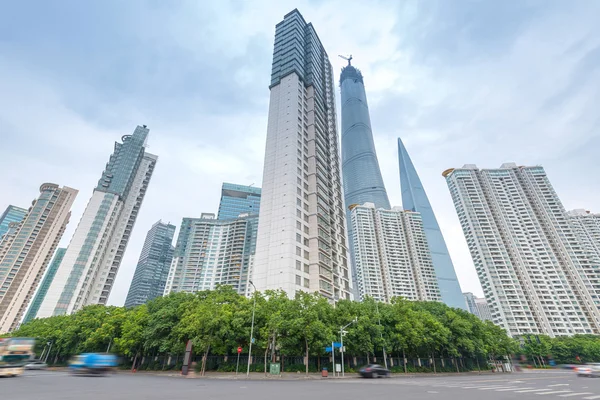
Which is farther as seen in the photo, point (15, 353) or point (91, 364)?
point (91, 364)

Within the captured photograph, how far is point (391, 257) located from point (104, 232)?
14645 centimetres

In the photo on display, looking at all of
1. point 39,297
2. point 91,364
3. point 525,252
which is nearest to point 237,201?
point 39,297

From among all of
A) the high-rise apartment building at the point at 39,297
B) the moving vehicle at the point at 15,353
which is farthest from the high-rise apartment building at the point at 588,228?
the high-rise apartment building at the point at 39,297

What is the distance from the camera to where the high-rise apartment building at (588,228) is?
140 m

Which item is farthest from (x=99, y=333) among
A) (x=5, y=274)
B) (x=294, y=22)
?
(x=5, y=274)

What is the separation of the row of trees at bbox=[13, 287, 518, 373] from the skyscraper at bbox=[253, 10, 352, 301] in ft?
43.8

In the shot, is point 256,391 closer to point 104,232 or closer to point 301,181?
point 301,181

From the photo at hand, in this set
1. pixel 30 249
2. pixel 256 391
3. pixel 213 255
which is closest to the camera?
pixel 256 391

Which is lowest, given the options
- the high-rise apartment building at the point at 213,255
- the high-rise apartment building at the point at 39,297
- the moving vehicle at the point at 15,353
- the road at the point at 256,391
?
the road at the point at 256,391

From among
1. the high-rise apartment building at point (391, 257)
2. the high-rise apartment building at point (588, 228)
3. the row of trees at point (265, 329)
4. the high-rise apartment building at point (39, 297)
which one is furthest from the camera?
the high-rise apartment building at point (391, 257)

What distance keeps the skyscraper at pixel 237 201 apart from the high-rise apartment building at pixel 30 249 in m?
Result: 80.0

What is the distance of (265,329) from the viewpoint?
37594 millimetres

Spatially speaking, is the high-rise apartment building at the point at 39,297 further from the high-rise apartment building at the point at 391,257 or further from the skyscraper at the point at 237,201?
the high-rise apartment building at the point at 391,257

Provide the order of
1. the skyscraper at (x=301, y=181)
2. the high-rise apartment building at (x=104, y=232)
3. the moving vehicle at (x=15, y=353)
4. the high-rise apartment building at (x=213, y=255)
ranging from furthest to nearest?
the high-rise apartment building at (x=213, y=255) → the high-rise apartment building at (x=104, y=232) → the skyscraper at (x=301, y=181) → the moving vehicle at (x=15, y=353)
